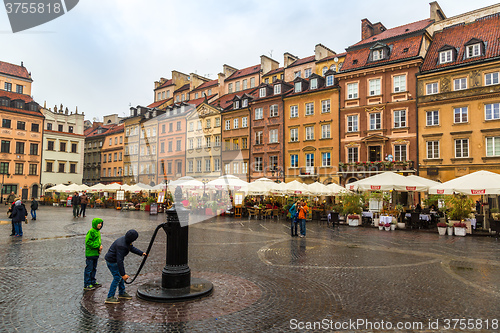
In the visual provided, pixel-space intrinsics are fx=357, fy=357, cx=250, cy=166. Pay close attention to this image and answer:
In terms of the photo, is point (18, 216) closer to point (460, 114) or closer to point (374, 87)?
point (374, 87)

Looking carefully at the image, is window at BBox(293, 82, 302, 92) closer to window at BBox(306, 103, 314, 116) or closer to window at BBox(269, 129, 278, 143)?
window at BBox(306, 103, 314, 116)

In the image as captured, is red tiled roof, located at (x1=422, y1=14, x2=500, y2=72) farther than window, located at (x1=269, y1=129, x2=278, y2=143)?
No

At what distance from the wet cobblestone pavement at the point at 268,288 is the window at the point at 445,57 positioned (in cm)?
2310

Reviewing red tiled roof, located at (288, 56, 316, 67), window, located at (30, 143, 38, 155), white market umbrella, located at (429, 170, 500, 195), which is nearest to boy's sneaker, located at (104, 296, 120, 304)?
white market umbrella, located at (429, 170, 500, 195)

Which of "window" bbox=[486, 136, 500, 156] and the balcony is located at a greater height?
"window" bbox=[486, 136, 500, 156]

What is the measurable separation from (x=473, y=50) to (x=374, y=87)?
836cm

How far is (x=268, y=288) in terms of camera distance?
732cm

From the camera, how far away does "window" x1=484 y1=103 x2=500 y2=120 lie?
92.1ft

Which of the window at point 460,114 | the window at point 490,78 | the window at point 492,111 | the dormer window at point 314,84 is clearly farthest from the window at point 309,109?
the window at point 492,111

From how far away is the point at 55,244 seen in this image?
13000mm

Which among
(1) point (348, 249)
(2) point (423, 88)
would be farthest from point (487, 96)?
(1) point (348, 249)

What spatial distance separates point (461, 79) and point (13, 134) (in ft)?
193

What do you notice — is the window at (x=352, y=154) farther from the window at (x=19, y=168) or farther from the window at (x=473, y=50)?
the window at (x=19, y=168)

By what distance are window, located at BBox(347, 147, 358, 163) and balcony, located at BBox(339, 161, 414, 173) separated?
0.89 meters
